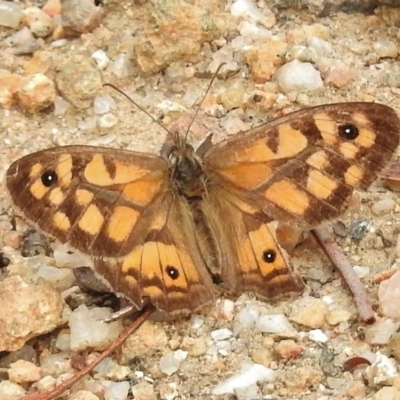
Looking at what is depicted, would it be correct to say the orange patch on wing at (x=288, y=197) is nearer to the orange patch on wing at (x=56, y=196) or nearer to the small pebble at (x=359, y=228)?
the small pebble at (x=359, y=228)

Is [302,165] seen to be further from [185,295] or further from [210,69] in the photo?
[210,69]

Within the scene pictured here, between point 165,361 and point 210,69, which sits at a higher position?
point 210,69

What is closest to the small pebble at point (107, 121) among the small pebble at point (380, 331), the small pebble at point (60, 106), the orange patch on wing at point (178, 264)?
the small pebble at point (60, 106)

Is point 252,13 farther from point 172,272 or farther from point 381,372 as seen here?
point 381,372

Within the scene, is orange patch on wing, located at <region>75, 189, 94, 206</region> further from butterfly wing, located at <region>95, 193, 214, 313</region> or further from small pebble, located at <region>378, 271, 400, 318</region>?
small pebble, located at <region>378, 271, 400, 318</region>

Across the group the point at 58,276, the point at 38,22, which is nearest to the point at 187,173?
the point at 58,276

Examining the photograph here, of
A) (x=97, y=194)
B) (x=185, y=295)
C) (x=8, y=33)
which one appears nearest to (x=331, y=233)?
(x=185, y=295)
